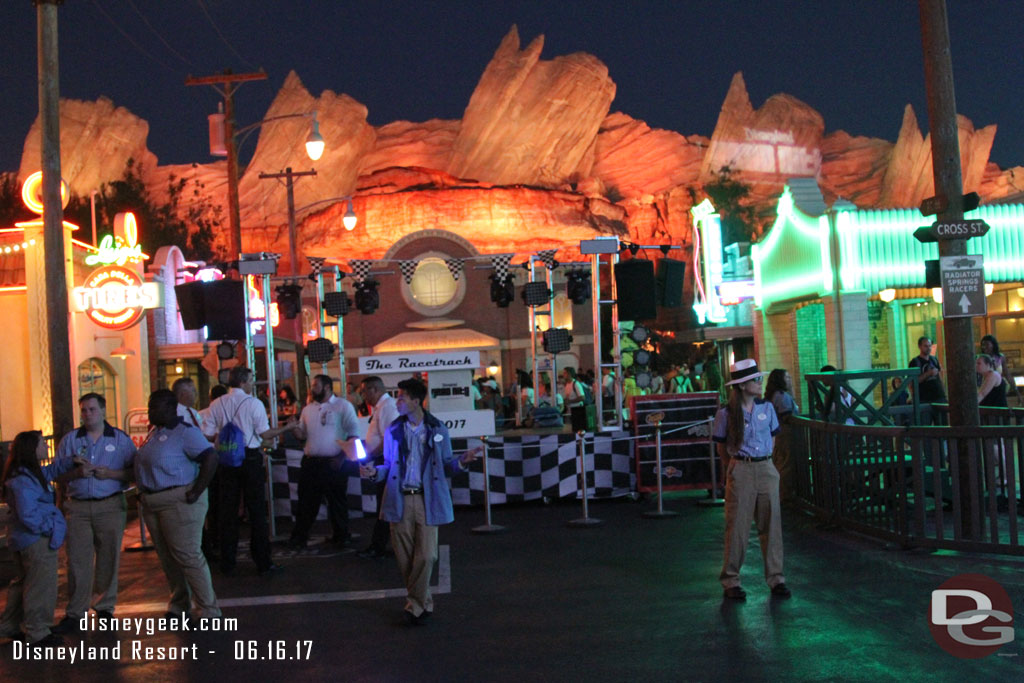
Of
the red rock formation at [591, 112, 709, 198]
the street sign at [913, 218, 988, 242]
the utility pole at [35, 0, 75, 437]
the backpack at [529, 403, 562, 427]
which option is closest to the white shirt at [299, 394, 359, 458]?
the utility pole at [35, 0, 75, 437]

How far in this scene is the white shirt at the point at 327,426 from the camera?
10.3 m

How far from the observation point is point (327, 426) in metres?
10.4

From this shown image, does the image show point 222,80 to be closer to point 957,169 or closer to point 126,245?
point 126,245

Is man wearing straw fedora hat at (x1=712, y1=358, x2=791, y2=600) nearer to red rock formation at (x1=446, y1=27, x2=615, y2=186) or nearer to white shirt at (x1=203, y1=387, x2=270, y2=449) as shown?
white shirt at (x1=203, y1=387, x2=270, y2=449)

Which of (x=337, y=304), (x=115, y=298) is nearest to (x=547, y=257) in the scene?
(x=337, y=304)

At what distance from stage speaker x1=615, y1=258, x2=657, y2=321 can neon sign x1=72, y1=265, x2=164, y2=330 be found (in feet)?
27.6

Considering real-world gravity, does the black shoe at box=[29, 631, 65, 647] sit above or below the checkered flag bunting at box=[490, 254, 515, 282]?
below

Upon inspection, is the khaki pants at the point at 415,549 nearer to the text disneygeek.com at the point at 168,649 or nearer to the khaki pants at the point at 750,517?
the text disneygeek.com at the point at 168,649

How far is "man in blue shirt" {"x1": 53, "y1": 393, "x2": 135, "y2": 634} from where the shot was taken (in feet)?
24.3

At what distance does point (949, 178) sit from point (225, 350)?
1183 centimetres

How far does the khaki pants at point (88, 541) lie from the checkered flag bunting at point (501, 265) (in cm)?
1342

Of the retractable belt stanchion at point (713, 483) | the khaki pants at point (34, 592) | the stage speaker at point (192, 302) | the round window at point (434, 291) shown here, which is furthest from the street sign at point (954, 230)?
the round window at point (434, 291)

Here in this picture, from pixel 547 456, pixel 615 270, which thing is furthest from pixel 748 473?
pixel 615 270

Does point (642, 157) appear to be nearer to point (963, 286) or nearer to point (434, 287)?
point (434, 287)
